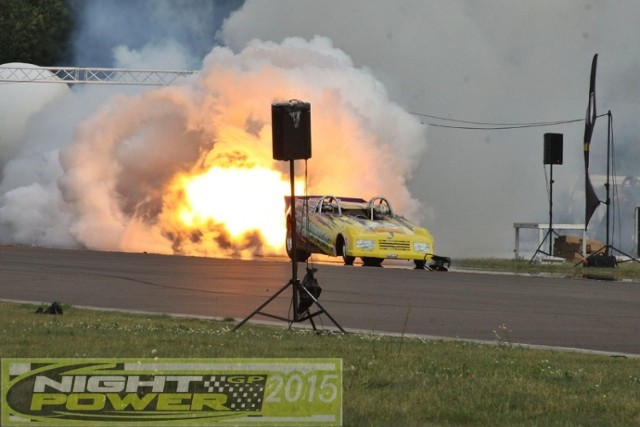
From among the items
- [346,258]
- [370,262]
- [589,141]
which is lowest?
[370,262]

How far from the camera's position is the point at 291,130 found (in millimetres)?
17516

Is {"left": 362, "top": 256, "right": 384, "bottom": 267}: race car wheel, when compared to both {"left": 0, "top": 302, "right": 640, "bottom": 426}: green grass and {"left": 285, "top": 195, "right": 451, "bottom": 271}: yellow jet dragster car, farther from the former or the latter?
{"left": 0, "top": 302, "right": 640, "bottom": 426}: green grass

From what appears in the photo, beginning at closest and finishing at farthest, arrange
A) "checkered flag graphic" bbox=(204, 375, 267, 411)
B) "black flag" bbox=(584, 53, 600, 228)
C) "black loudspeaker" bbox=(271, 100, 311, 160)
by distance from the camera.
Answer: "checkered flag graphic" bbox=(204, 375, 267, 411), "black loudspeaker" bbox=(271, 100, 311, 160), "black flag" bbox=(584, 53, 600, 228)

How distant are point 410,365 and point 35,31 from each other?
70776 millimetres

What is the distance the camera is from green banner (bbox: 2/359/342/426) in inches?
364

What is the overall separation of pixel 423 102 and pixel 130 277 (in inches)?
1040

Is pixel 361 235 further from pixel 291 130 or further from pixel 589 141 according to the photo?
pixel 291 130

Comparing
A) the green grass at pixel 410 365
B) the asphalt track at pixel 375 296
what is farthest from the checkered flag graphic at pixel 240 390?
the asphalt track at pixel 375 296

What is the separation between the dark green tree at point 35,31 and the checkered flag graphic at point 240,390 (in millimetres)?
71326

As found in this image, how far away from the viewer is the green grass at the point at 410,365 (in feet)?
34.7

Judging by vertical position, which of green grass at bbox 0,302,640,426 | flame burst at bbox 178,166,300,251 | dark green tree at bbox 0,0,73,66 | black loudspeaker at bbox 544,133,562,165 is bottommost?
green grass at bbox 0,302,640,426

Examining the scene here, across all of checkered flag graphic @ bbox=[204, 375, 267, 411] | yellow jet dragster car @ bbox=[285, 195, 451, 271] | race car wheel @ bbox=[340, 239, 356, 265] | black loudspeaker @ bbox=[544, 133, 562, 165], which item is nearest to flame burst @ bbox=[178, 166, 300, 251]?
yellow jet dragster car @ bbox=[285, 195, 451, 271]

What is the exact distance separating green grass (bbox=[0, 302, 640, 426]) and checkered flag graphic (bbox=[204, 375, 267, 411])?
0.66 meters

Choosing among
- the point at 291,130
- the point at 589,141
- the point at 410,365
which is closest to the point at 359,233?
the point at 589,141
